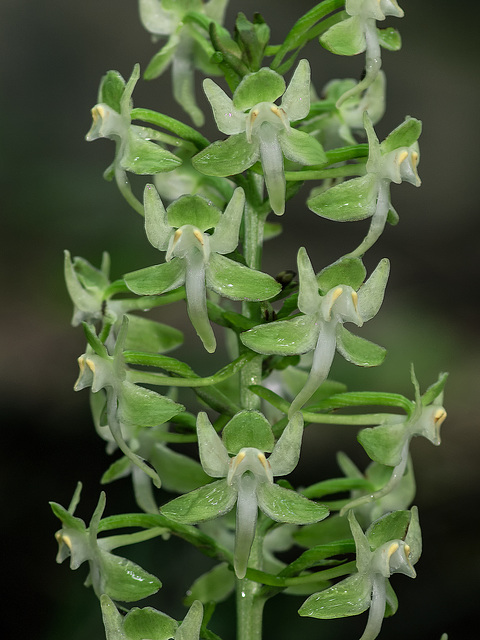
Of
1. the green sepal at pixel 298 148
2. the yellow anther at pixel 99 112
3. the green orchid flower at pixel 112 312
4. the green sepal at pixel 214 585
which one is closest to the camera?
the green sepal at pixel 298 148

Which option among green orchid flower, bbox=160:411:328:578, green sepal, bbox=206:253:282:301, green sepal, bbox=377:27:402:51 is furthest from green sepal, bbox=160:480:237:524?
green sepal, bbox=377:27:402:51

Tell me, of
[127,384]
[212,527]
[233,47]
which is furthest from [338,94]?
[212,527]

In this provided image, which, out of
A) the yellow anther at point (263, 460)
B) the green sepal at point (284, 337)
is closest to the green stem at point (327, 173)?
the green sepal at point (284, 337)

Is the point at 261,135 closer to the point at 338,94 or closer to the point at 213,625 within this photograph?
the point at 338,94

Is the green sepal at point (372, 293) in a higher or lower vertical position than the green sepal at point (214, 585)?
higher

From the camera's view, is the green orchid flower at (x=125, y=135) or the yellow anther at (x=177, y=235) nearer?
the yellow anther at (x=177, y=235)

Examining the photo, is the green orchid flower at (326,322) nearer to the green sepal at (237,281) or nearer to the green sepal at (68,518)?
the green sepal at (237,281)

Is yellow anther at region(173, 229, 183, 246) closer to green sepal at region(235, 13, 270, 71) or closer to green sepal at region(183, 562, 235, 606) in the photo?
green sepal at region(235, 13, 270, 71)
